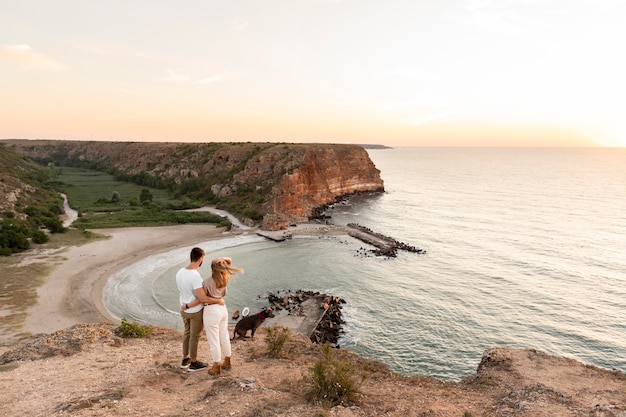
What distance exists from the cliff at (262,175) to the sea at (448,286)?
9.67m

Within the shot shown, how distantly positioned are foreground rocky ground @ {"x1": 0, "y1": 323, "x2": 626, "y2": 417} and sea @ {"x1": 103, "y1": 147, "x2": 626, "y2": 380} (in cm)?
750

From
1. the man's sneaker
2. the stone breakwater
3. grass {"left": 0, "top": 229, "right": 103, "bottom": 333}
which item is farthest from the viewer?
the stone breakwater

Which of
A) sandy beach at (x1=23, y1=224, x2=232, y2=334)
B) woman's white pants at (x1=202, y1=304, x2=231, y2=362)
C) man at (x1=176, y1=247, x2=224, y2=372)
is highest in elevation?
man at (x1=176, y1=247, x2=224, y2=372)

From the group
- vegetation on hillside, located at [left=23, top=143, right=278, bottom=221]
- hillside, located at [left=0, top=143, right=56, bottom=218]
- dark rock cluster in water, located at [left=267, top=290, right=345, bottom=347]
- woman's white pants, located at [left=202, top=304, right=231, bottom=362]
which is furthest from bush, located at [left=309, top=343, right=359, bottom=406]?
hillside, located at [left=0, top=143, right=56, bottom=218]

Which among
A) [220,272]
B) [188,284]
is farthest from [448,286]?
[188,284]

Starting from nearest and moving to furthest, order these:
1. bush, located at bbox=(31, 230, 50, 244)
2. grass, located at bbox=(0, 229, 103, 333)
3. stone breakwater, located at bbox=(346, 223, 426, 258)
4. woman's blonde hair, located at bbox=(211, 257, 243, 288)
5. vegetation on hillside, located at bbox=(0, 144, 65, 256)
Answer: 1. woman's blonde hair, located at bbox=(211, 257, 243, 288)
2. grass, located at bbox=(0, 229, 103, 333)
3. vegetation on hillside, located at bbox=(0, 144, 65, 256)
4. bush, located at bbox=(31, 230, 50, 244)
5. stone breakwater, located at bbox=(346, 223, 426, 258)

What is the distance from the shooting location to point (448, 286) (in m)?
30.8

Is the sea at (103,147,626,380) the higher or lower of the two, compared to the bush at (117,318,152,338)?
lower

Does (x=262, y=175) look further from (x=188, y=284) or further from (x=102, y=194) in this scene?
(x=188, y=284)

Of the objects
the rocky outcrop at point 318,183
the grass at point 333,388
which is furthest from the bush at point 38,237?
the grass at point 333,388

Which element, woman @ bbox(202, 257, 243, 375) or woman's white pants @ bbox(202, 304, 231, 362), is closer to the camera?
woman @ bbox(202, 257, 243, 375)

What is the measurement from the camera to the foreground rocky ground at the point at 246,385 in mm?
7617

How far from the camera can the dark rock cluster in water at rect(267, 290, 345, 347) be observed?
22.2 meters

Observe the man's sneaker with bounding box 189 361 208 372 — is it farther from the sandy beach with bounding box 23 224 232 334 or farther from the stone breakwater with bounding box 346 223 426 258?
the stone breakwater with bounding box 346 223 426 258
